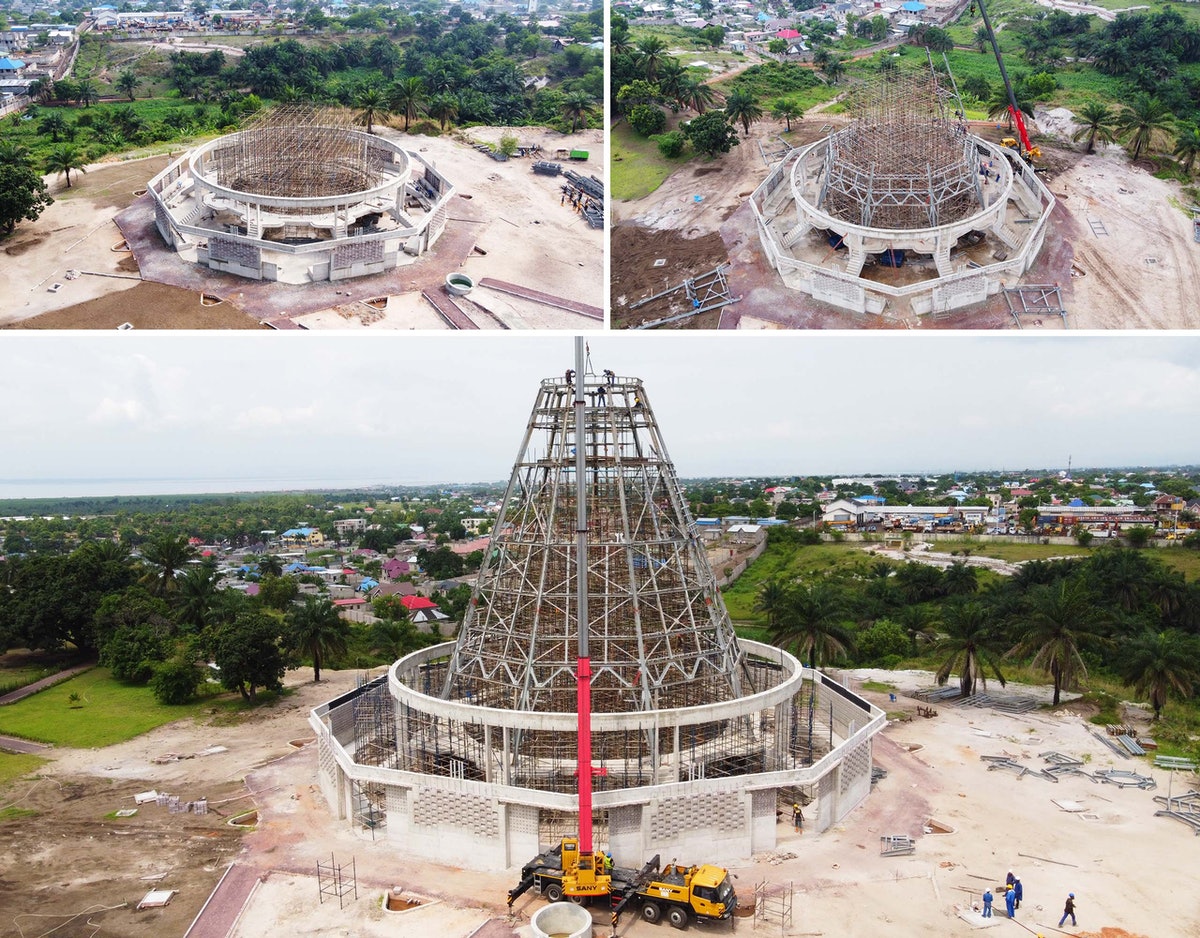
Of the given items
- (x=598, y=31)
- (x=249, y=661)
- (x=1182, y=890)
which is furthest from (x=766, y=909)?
(x=598, y=31)

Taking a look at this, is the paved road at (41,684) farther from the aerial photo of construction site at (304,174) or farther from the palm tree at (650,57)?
the palm tree at (650,57)

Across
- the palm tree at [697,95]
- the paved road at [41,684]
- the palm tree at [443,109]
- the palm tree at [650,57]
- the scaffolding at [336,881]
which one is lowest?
the scaffolding at [336,881]

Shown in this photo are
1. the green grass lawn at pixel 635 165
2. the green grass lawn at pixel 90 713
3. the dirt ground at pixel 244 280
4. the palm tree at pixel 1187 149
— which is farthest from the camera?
the green grass lawn at pixel 635 165


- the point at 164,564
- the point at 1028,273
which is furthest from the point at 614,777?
the point at 164,564

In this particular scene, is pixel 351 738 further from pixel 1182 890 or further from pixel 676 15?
pixel 676 15

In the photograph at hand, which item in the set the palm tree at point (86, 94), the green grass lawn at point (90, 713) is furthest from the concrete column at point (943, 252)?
the palm tree at point (86, 94)

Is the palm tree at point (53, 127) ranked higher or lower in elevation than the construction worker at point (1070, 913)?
higher

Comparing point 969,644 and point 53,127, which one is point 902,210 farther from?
point 53,127
